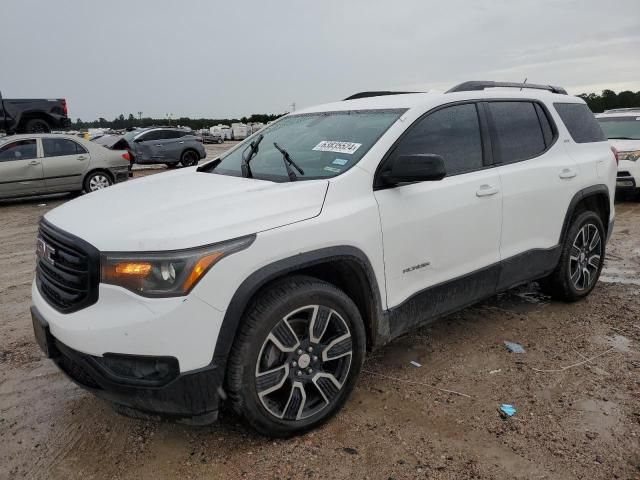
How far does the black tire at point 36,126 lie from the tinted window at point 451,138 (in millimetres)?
18019

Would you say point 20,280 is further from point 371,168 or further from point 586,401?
point 586,401

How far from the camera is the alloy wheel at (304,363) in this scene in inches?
103

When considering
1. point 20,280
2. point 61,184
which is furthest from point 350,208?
point 61,184

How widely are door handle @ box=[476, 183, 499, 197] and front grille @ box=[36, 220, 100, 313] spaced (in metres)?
2.37

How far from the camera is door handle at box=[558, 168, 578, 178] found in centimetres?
416

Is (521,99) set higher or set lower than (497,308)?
higher

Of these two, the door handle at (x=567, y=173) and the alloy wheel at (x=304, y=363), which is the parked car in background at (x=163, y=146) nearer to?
the door handle at (x=567, y=173)

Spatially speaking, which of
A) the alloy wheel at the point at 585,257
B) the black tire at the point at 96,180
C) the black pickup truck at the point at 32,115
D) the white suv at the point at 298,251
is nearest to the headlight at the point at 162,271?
the white suv at the point at 298,251

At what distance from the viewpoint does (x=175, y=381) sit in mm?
2361

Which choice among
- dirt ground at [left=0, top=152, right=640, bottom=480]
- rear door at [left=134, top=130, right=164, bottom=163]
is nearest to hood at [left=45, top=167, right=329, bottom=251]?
dirt ground at [left=0, top=152, right=640, bottom=480]

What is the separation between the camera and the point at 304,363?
2.75m

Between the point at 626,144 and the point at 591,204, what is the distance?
627cm

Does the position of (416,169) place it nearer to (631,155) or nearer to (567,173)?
(567,173)

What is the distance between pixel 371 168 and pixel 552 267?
2.14 meters
